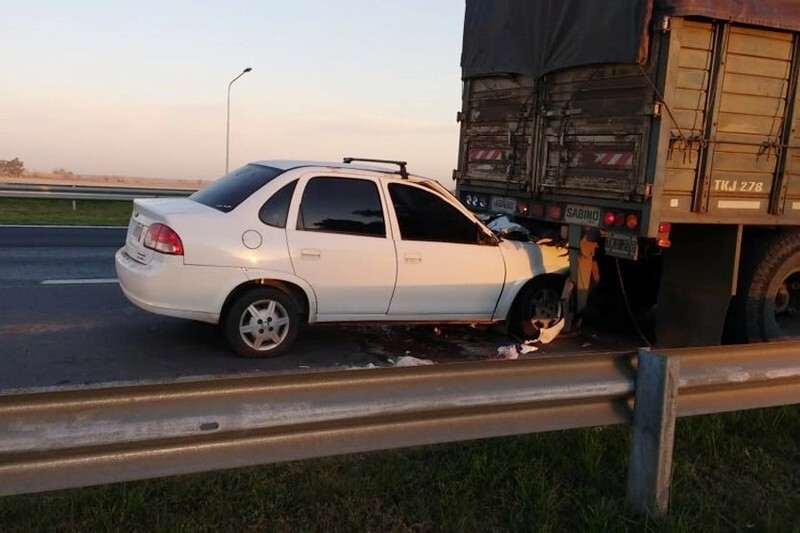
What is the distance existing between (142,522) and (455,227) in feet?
14.5

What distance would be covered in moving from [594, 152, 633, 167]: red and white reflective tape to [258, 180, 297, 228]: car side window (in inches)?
110

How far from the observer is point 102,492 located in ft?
10.6

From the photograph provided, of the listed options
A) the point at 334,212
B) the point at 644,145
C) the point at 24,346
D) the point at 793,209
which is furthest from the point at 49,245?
the point at 793,209

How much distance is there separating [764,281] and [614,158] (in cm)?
197

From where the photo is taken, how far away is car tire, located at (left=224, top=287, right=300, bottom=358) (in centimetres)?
612

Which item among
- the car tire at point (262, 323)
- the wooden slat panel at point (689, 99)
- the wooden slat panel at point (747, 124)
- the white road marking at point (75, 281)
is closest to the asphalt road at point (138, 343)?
the white road marking at point (75, 281)

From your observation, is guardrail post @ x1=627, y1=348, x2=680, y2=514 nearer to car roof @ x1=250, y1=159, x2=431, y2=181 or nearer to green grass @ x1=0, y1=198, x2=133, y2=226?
car roof @ x1=250, y1=159, x2=431, y2=181

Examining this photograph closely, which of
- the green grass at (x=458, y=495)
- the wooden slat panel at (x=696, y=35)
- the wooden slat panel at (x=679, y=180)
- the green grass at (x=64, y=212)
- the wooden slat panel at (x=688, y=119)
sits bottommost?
the green grass at (x=64, y=212)

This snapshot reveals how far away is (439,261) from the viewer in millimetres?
6742

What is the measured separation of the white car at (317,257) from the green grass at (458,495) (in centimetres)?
255

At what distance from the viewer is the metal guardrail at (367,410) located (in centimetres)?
233

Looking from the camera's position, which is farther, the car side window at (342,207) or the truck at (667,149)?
the car side window at (342,207)

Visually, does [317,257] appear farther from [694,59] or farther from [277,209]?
[694,59]

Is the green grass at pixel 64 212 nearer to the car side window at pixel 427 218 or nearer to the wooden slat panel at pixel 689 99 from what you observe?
the car side window at pixel 427 218
